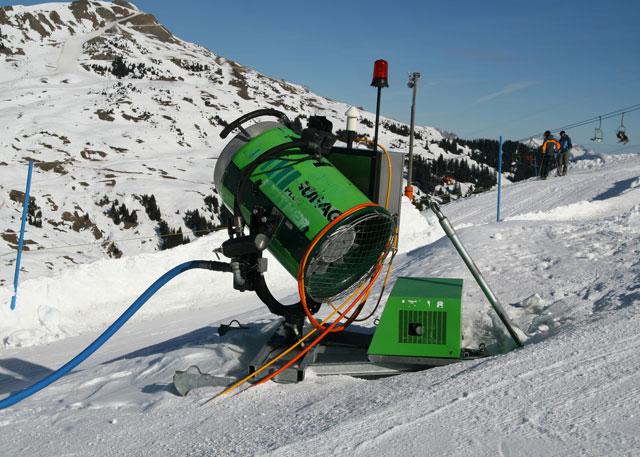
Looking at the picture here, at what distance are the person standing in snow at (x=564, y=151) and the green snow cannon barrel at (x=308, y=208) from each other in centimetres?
1438

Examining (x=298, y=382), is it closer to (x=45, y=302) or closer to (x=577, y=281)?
(x=577, y=281)

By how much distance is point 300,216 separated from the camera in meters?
3.37

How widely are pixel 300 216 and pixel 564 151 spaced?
15172 millimetres

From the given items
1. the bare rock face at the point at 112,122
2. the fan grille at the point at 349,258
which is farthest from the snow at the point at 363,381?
the bare rock face at the point at 112,122

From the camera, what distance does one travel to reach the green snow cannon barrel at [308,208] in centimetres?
332

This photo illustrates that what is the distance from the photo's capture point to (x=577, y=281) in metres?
5.02

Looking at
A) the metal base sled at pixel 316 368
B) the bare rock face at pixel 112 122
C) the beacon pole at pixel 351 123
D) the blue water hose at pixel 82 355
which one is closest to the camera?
the metal base sled at pixel 316 368

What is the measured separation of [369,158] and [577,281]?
→ 8.15ft

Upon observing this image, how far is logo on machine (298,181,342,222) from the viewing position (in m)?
3.28

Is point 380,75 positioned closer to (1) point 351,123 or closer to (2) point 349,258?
(1) point 351,123

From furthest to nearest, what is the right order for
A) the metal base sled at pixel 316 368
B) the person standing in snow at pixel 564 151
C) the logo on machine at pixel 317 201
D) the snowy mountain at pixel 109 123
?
the snowy mountain at pixel 109 123 < the person standing in snow at pixel 564 151 < the metal base sled at pixel 316 368 < the logo on machine at pixel 317 201

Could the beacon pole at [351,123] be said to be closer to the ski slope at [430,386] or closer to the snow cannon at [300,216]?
the snow cannon at [300,216]

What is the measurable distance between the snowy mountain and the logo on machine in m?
10.0

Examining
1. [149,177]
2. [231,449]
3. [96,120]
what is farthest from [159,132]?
[231,449]
